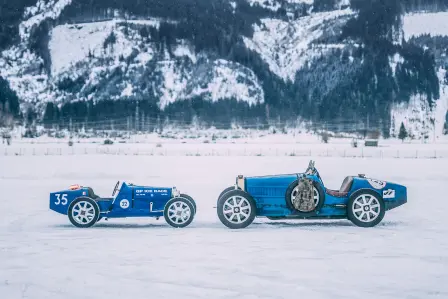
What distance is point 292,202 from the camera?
14.4 meters

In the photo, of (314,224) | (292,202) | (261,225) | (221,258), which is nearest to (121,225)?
(261,225)

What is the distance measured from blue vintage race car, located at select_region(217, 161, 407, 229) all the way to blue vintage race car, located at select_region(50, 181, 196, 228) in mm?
977

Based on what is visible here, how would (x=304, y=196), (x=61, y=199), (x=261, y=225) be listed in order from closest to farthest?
(x=304, y=196) → (x=61, y=199) → (x=261, y=225)

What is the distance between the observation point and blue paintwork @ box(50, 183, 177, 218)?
14688mm

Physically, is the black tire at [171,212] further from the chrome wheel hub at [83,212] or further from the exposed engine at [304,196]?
the exposed engine at [304,196]

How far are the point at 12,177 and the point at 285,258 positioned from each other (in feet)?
84.3

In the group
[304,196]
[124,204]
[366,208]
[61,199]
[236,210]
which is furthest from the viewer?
[61,199]

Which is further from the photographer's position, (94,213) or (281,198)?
(94,213)

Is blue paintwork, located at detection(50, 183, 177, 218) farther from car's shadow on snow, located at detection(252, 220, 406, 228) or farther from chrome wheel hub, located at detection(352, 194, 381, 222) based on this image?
chrome wheel hub, located at detection(352, 194, 381, 222)

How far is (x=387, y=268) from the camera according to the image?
10.0 meters

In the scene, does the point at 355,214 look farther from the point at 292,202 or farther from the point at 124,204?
the point at 124,204

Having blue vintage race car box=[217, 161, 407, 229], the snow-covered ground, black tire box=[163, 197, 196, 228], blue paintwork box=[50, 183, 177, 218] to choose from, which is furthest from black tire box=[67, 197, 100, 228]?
the snow-covered ground

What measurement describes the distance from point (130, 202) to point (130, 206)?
95 mm

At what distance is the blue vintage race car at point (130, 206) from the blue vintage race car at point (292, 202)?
3.20 ft
